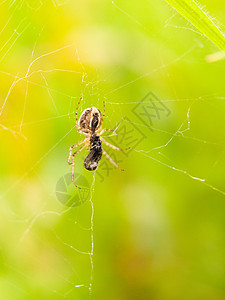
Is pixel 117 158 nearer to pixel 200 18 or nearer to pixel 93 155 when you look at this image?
pixel 93 155

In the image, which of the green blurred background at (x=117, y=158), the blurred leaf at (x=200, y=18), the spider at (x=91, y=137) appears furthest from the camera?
the spider at (x=91, y=137)

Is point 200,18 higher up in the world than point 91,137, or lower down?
higher up

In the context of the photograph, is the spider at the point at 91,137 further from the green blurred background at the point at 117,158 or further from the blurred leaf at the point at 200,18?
the blurred leaf at the point at 200,18

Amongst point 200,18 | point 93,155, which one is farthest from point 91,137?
point 200,18

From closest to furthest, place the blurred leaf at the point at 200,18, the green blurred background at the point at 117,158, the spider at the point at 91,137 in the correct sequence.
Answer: the blurred leaf at the point at 200,18 < the green blurred background at the point at 117,158 < the spider at the point at 91,137

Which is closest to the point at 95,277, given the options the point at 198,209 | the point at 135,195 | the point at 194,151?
the point at 135,195

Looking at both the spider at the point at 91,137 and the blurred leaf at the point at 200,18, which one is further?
the spider at the point at 91,137

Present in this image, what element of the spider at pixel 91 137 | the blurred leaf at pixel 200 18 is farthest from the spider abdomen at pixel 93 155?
the blurred leaf at pixel 200 18

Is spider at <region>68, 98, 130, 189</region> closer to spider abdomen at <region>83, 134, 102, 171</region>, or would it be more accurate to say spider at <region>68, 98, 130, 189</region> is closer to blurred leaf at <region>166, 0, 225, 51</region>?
spider abdomen at <region>83, 134, 102, 171</region>
